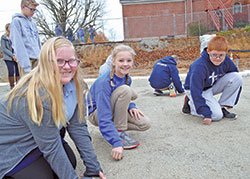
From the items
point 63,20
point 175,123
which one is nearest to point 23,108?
point 175,123

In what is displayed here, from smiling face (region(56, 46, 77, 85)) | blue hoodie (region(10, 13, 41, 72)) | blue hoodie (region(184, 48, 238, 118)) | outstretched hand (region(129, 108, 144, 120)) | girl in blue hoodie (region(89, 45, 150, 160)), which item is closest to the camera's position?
smiling face (region(56, 46, 77, 85))

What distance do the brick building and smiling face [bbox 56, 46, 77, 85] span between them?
53.4 ft

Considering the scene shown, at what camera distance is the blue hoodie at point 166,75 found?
503 cm

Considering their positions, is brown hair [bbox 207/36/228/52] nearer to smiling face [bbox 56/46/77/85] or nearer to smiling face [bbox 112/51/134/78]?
smiling face [bbox 112/51/134/78]

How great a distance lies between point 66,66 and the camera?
1537 millimetres

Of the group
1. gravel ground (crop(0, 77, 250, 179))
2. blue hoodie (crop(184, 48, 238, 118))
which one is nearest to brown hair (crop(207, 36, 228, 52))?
blue hoodie (crop(184, 48, 238, 118))

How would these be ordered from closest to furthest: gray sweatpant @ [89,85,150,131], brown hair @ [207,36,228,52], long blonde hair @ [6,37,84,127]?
long blonde hair @ [6,37,84,127] → gray sweatpant @ [89,85,150,131] → brown hair @ [207,36,228,52]

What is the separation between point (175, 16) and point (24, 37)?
1890cm

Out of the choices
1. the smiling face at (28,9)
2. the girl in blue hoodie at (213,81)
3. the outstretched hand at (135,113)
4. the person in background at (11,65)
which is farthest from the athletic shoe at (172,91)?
the person in background at (11,65)

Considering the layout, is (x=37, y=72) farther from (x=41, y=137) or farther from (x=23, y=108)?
(x=41, y=137)

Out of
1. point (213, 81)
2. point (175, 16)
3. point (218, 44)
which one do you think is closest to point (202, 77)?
point (213, 81)

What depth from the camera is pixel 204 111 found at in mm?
3010

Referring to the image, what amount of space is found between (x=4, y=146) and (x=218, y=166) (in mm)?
1584

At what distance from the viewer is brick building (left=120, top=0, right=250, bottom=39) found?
17.8 meters
